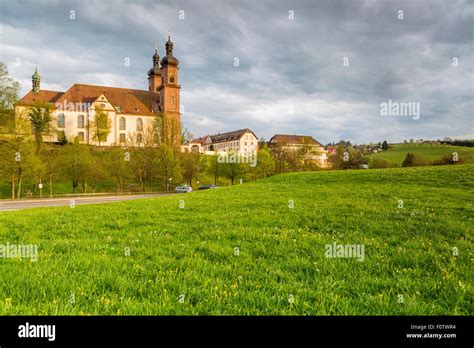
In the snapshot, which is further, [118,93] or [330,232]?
[118,93]

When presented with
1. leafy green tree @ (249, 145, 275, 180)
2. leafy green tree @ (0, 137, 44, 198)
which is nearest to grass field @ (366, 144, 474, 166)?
leafy green tree @ (249, 145, 275, 180)

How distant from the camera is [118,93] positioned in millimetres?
99625

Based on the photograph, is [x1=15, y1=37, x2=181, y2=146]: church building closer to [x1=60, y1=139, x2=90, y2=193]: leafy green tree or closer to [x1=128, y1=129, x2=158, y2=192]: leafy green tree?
[x1=128, y1=129, x2=158, y2=192]: leafy green tree

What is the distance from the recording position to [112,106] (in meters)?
90.6

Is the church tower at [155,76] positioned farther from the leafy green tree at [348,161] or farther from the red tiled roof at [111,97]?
the leafy green tree at [348,161]

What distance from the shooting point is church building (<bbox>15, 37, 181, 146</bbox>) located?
85.8m

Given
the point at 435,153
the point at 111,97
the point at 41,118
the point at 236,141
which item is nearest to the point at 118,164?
the point at 41,118

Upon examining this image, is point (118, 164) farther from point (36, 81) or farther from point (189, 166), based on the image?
point (36, 81)

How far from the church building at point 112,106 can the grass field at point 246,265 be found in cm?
7321

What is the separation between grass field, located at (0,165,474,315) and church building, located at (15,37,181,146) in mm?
73211
